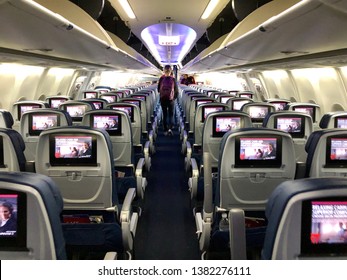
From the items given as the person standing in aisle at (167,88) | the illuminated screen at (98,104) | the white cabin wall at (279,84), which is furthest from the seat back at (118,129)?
the white cabin wall at (279,84)

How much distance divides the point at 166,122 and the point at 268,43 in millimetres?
6349

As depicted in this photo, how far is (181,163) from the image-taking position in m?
9.72

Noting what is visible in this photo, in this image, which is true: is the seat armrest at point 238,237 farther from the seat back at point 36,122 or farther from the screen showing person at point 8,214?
the seat back at point 36,122

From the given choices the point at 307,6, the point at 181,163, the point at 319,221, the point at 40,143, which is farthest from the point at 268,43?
the point at 319,221

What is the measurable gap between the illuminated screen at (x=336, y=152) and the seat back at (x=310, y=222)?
2.02m

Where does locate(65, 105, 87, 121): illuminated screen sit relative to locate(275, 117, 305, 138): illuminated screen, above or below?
above

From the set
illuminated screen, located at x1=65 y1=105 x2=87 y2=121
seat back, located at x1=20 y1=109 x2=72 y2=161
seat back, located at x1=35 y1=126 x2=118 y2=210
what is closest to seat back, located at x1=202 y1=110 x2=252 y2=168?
seat back, located at x1=20 y1=109 x2=72 y2=161

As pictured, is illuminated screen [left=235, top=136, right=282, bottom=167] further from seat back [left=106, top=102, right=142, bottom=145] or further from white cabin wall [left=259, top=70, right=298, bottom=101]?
white cabin wall [left=259, top=70, right=298, bottom=101]

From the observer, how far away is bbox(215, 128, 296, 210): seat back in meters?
4.04

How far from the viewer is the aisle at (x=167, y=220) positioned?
4973 mm

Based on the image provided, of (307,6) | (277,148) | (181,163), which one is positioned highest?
(307,6)

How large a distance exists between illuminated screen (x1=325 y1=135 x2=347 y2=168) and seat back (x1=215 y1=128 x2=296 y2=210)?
→ 0.30 m
